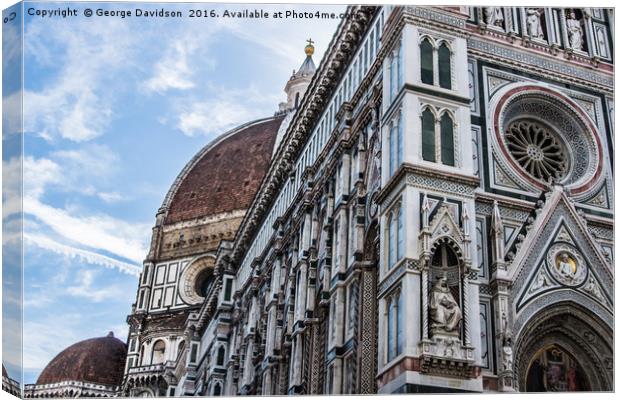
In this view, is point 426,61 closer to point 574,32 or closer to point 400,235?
point 400,235

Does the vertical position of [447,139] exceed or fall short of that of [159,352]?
it falls short

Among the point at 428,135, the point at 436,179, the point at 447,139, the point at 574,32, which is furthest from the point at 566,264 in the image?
the point at 574,32

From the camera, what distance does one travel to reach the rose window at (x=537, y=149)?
834 inches

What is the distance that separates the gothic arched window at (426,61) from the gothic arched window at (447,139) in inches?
38.4

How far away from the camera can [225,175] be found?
66.1 metres

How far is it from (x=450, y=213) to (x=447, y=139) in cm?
204

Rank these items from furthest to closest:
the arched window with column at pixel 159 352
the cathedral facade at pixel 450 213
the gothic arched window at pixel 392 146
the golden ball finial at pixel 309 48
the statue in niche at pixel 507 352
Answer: the arched window with column at pixel 159 352
the golden ball finial at pixel 309 48
the gothic arched window at pixel 392 146
the cathedral facade at pixel 450 213
the statue in niche at pixel 507 352

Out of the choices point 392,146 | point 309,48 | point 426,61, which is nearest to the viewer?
point 392,146

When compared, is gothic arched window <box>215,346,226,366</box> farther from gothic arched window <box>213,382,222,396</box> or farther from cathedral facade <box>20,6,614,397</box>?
cathedral facade <box>20,6,614,397</box>

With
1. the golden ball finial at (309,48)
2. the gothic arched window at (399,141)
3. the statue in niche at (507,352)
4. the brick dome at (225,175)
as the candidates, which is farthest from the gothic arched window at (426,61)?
the brick dome at (225,175)

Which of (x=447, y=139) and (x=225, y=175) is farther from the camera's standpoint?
(x=225, y=175)

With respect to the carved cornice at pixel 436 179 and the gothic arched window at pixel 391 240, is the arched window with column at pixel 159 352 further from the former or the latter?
the carved cornice at pixel 436 179

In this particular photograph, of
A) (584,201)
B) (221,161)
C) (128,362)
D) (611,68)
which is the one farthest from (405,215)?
(221,161)

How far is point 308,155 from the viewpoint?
30.0 meters
